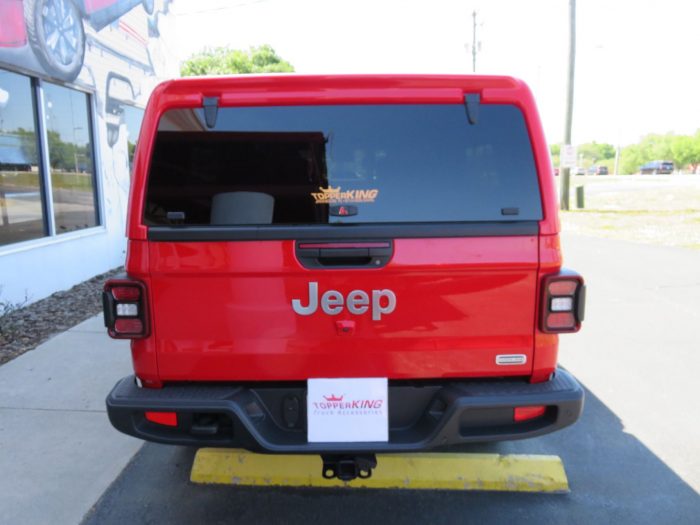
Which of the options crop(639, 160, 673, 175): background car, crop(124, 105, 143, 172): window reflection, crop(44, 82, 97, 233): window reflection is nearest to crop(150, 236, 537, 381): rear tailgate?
crop(44, 82, 97, 233): window reflection

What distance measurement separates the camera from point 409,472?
10.1ft

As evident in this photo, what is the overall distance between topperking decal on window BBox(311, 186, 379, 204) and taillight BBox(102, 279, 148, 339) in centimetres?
88

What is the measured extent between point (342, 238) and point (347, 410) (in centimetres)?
75

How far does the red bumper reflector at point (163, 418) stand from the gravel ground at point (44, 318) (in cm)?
331

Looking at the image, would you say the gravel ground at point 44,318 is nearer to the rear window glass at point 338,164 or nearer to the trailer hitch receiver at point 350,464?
the rear window glass at point 338,164

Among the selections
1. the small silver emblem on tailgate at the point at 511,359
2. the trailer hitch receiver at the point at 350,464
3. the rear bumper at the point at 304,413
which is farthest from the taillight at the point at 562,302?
the trailer hitch receiver at the point at 350,464

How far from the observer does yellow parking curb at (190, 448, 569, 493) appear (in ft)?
9.91

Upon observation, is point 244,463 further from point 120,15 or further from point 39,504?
point 120,15

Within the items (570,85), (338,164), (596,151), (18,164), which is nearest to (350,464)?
(338,164)

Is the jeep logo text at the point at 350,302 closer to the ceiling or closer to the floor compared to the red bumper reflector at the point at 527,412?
closer to the ceiling

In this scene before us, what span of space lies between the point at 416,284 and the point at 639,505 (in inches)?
71.3

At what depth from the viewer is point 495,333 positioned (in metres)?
Answer: 2.40

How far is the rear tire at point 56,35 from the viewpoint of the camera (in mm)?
6496

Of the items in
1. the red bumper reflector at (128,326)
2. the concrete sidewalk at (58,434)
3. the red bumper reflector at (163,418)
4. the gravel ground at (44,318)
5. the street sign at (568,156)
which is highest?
the street sign at (568,156)
